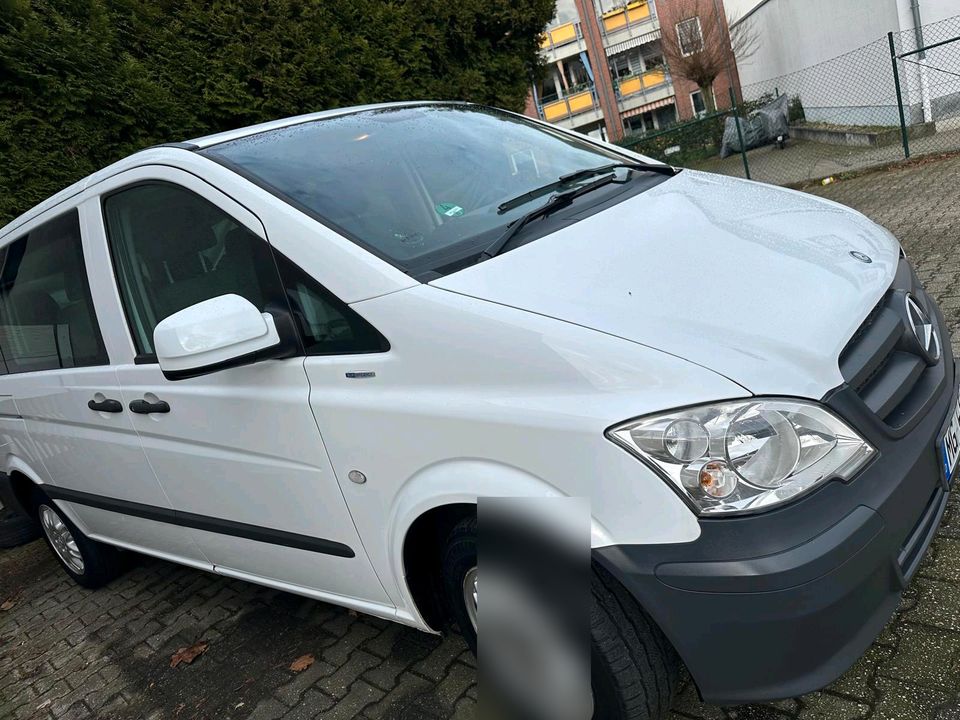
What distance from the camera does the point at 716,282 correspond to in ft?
6.17

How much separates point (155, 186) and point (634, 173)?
64.9 inches

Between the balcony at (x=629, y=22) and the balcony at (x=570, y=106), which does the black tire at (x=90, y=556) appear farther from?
the balcony at (x=629, y=22)

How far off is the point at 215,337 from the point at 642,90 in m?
41.0

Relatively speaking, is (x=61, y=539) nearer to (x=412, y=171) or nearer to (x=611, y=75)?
(x=412, y=171)

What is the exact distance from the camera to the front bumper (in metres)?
1.52

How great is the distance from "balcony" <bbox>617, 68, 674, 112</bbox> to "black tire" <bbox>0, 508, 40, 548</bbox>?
126 ft

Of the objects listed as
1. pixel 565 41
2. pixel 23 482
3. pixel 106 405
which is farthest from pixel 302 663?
pixel 565 41

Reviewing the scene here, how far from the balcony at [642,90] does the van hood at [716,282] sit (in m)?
39.7

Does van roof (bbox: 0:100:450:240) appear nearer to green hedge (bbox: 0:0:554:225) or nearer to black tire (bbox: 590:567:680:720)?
black tire (bbox: 590:567:680:720)

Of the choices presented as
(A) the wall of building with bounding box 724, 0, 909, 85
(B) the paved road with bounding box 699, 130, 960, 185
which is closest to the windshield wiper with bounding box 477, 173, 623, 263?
(B) the paved road with bounding box 699, 130, 960, 185

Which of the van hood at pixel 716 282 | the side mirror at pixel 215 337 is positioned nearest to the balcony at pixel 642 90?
the van hood at pixel 716 282

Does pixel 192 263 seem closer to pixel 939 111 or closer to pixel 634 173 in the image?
pixel 634 173

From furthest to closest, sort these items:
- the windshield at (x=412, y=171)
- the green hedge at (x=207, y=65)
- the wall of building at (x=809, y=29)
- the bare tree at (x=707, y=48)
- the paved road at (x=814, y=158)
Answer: the bare tree at (x=707, y=48), the wall of building at (x=809, y=29), the paved road at (x=814, y=158), the green hedge at (x=207, y=65), the windshield at (x=412, y=171)

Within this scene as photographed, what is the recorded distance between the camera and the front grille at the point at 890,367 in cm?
174
